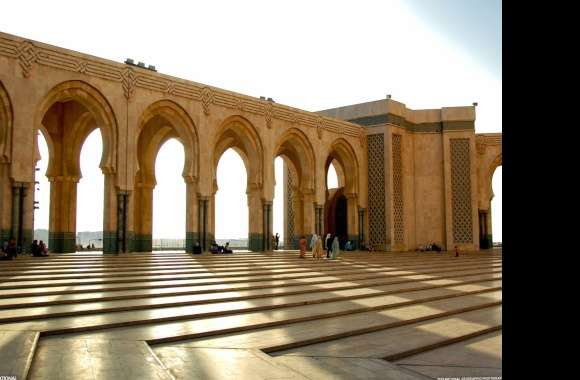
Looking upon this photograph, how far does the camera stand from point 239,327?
4.29 meters

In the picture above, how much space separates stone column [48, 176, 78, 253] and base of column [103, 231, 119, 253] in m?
2.15

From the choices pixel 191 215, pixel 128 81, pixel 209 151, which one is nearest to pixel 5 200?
pixel 128 81

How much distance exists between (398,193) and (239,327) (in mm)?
15857

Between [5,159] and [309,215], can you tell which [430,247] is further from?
[5,159]

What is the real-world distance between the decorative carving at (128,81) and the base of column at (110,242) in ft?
11.1

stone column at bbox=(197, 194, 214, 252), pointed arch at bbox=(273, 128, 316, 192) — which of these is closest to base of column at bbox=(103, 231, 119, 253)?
stone column at bbox=(197, 194, 214, 252)

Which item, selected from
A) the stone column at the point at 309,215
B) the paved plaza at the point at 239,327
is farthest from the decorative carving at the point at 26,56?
the stone column at the point at 309,215

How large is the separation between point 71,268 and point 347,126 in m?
12.5

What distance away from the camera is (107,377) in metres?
2.77

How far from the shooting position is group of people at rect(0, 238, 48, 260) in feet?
32.9

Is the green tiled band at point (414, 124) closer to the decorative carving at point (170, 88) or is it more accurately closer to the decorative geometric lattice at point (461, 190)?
the decorative geometric lattice at point (461, 190)
